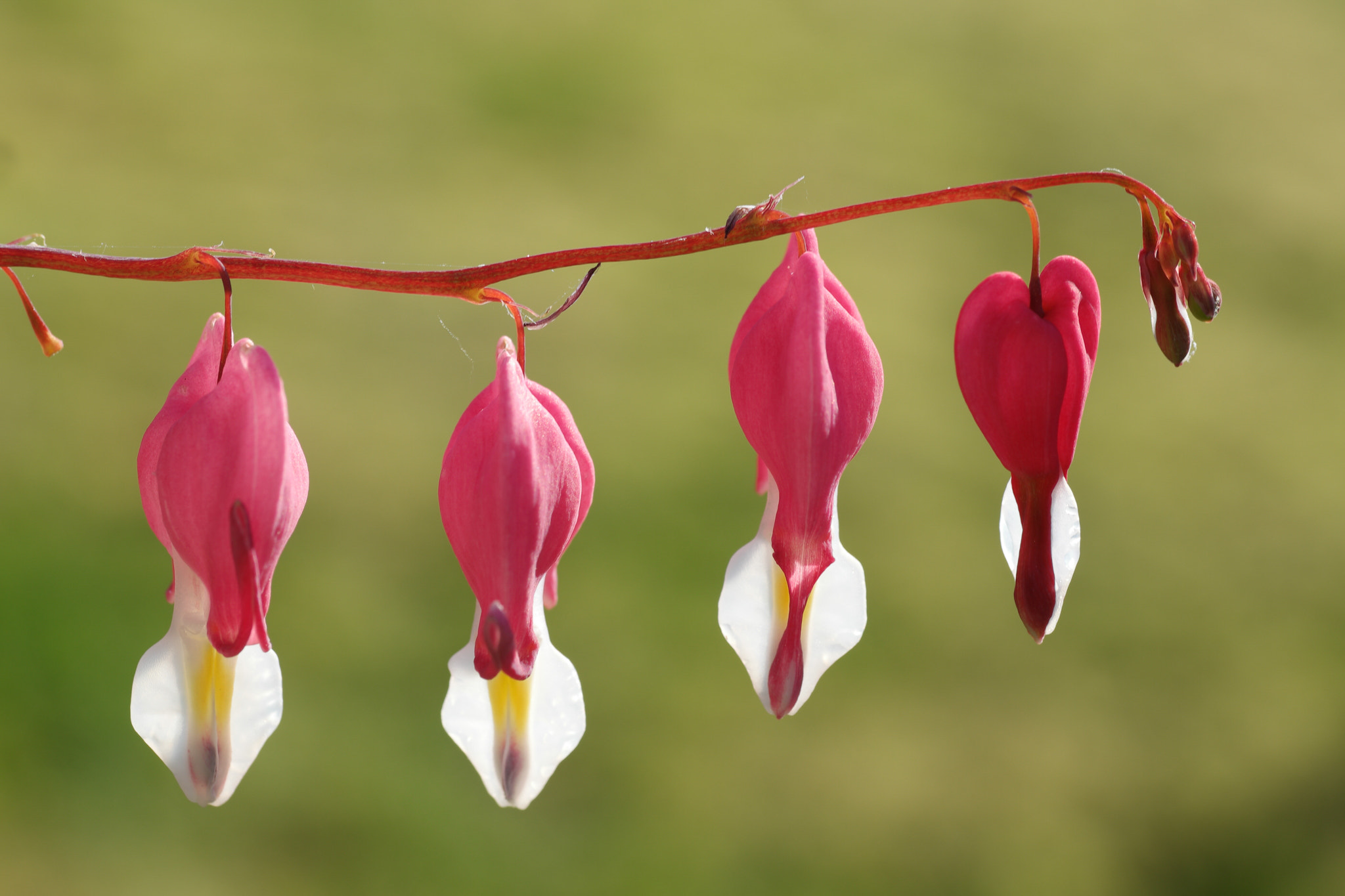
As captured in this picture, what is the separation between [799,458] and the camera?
1.21 ft

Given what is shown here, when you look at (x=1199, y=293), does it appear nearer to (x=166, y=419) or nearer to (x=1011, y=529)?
(x=1011, y=529)

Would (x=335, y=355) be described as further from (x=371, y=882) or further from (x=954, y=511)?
(x=954, y=511)

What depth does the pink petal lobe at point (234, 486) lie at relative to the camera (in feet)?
1.11

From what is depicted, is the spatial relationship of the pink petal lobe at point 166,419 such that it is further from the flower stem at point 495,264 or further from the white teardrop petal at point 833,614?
the white teardrop petal at point 833,614

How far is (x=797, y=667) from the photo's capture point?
384 mm

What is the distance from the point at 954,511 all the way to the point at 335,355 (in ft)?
2.97

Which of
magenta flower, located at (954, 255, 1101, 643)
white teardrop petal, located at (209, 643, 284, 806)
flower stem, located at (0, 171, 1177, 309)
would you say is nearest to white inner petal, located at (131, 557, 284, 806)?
white teardrop petal, located at (209, 643, 284, 806)

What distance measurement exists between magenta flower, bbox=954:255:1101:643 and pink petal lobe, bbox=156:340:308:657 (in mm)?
237

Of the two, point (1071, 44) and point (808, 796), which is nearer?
point (808, 796)

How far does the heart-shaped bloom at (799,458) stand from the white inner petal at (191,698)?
169 mm

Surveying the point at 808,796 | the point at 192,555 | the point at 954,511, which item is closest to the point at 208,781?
the point at 192,555

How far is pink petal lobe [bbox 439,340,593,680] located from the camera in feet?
1.14

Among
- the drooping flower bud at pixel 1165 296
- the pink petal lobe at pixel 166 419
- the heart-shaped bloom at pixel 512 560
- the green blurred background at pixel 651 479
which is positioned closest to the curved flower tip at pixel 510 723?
the heart-shaped bloom at pixel 512 560

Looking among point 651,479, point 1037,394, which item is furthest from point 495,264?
point 651,479
